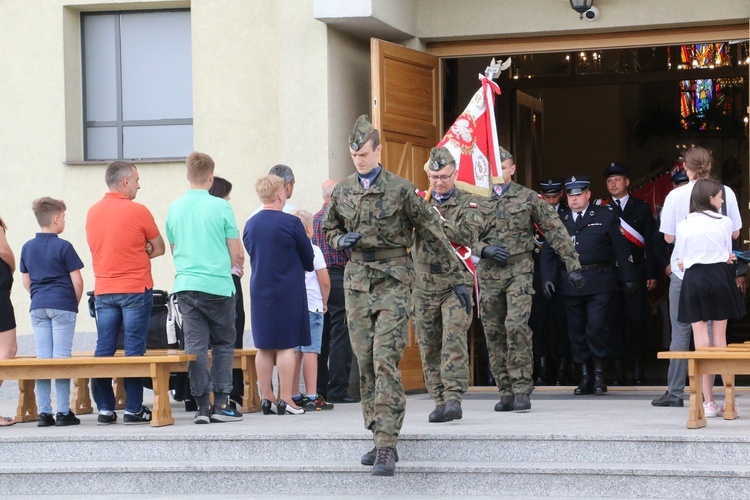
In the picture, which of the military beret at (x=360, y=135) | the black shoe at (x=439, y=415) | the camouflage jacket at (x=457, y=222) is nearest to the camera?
the military beret at (x=360, y=135)

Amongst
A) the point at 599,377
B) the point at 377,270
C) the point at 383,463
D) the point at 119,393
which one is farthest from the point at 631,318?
the point at 383,463

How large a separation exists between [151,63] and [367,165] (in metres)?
5.66

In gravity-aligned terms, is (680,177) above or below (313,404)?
above

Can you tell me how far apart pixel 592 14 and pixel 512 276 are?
3.33m

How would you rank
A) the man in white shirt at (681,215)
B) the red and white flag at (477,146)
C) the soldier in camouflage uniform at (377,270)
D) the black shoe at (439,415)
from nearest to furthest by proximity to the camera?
the soldier in camouflage uniform at (377,270), the black shoe at (439,415), the man in white shirt at (681,215), the red and white flag at (477,146)

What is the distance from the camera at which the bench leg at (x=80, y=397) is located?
10.3 meters

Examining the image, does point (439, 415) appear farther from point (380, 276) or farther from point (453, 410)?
point (380, 276)

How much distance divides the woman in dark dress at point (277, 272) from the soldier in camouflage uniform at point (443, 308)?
3.08 feet

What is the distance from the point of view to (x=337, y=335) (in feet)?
34.0

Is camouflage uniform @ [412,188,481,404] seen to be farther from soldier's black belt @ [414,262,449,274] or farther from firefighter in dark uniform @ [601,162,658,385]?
firefighter in dark uniform @ [601,162,658,385]

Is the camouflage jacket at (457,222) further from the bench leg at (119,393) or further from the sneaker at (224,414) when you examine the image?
the bench leg at (119,393)

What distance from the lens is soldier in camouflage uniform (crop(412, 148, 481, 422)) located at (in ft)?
28.3

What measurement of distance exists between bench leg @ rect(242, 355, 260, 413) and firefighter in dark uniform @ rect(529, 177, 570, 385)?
10.5 ft

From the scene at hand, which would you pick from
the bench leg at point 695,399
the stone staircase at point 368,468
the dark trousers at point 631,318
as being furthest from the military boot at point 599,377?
the stone staircase at point 368,468
